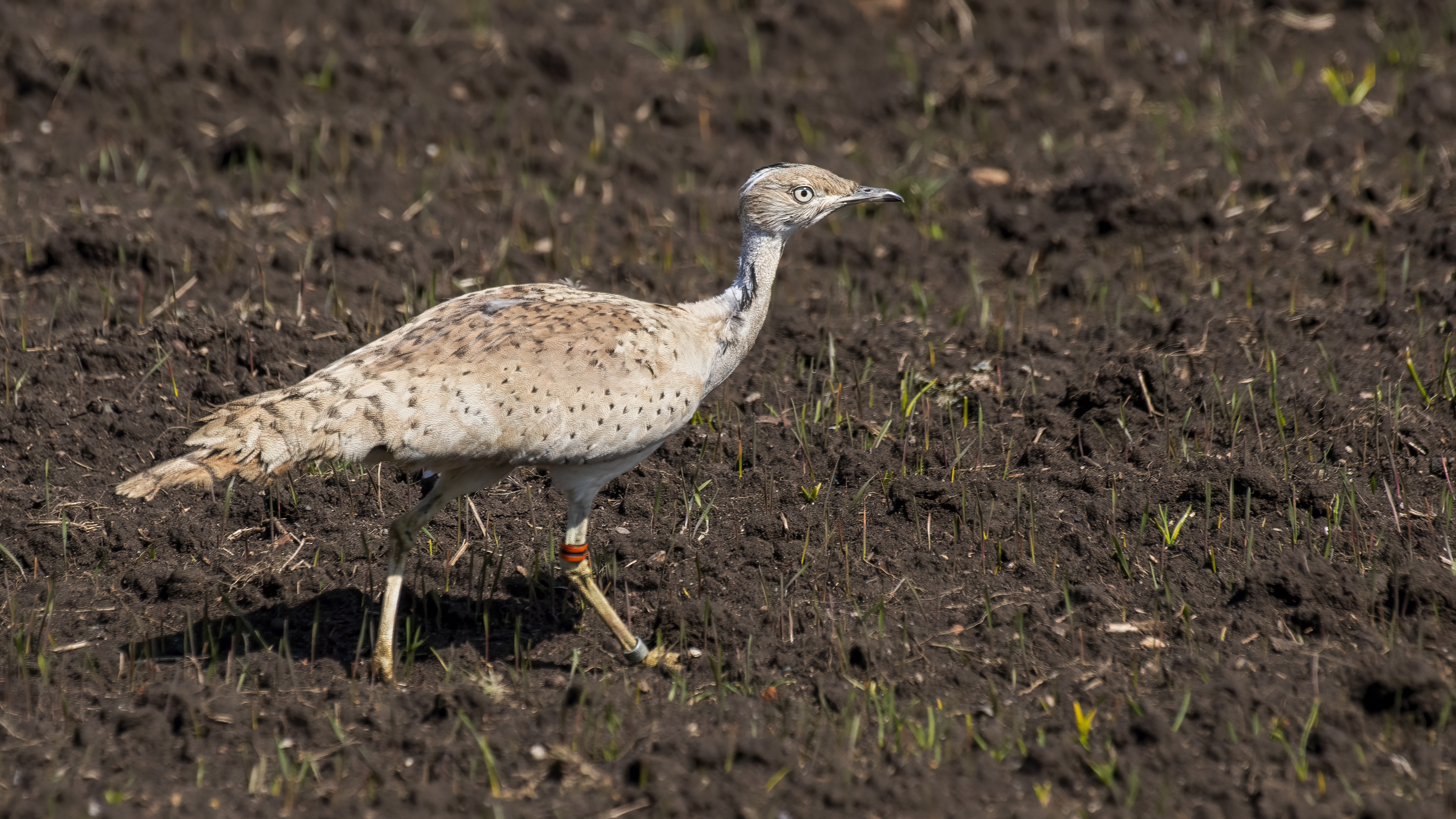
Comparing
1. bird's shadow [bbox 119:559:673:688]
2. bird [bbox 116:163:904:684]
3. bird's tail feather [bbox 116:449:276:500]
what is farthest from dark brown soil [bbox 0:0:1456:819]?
bird's tail feather [bbox 116:449:276:500]

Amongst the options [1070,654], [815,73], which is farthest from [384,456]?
[815,73]

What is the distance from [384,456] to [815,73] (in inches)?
275

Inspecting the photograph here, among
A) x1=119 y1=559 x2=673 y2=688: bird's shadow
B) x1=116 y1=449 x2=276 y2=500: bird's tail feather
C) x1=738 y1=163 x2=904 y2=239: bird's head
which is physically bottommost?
x1=119 y1=559 x2=673 y2=688: bird's shadow

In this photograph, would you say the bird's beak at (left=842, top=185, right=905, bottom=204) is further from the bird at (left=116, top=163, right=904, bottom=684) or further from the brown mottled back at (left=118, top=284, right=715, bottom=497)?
the brown mottled back at (left=118, top=284, right=715, bottom=497)

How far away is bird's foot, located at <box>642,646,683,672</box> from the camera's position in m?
5.20

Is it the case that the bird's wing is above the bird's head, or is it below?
below

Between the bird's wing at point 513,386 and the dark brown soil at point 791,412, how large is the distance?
0.77 m

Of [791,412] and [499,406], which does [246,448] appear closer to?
[499,406]

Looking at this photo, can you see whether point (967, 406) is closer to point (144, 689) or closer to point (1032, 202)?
point (1032, 202)

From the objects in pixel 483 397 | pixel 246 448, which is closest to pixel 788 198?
pixel 483 397

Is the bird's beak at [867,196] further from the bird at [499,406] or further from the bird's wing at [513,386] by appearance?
the bird's wing at [513,386]

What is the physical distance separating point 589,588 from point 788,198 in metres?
1.77

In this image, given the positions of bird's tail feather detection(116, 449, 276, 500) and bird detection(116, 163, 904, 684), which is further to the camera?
bird detection(116, 163, 904, 684)

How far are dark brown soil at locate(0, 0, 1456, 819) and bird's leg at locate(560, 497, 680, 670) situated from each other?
0.10 metres
